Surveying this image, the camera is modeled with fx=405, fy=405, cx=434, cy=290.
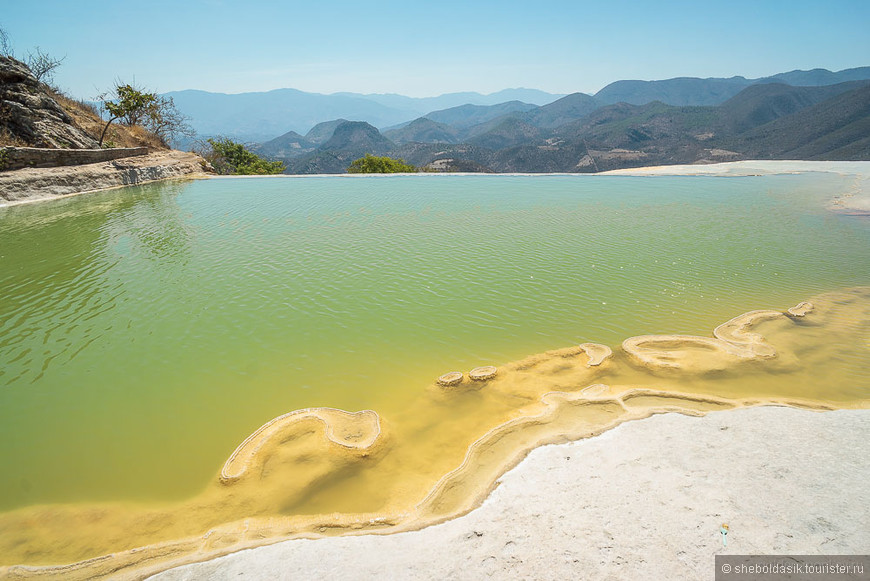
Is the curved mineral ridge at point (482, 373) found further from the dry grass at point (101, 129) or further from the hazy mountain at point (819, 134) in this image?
the hazy mountain at point (819, 134)

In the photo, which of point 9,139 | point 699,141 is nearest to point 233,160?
point 9,139

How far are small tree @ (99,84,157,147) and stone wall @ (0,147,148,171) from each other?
662 centimetres

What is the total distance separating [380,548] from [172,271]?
479 inches

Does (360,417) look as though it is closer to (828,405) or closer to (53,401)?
(53,401)

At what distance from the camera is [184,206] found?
23750 millimetres

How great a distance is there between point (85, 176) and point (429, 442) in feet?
109

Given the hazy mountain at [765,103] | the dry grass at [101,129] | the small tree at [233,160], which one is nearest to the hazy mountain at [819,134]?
the hazy mountain at [765,103]

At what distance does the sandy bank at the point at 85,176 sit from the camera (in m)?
23.3

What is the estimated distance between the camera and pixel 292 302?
10773mm

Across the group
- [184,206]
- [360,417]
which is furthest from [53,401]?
[184,206]

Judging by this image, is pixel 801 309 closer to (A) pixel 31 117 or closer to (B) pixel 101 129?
(A) pixel 31 117

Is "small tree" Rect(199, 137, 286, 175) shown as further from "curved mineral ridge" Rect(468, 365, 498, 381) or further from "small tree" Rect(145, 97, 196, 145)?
"curved mineral ridge" Rect(468, 365, 498, 381)

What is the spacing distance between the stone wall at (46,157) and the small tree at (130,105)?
662 cm

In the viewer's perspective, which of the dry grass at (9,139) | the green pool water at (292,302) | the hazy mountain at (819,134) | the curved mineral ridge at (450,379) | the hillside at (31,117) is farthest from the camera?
the hazy mountain at (819,134)
